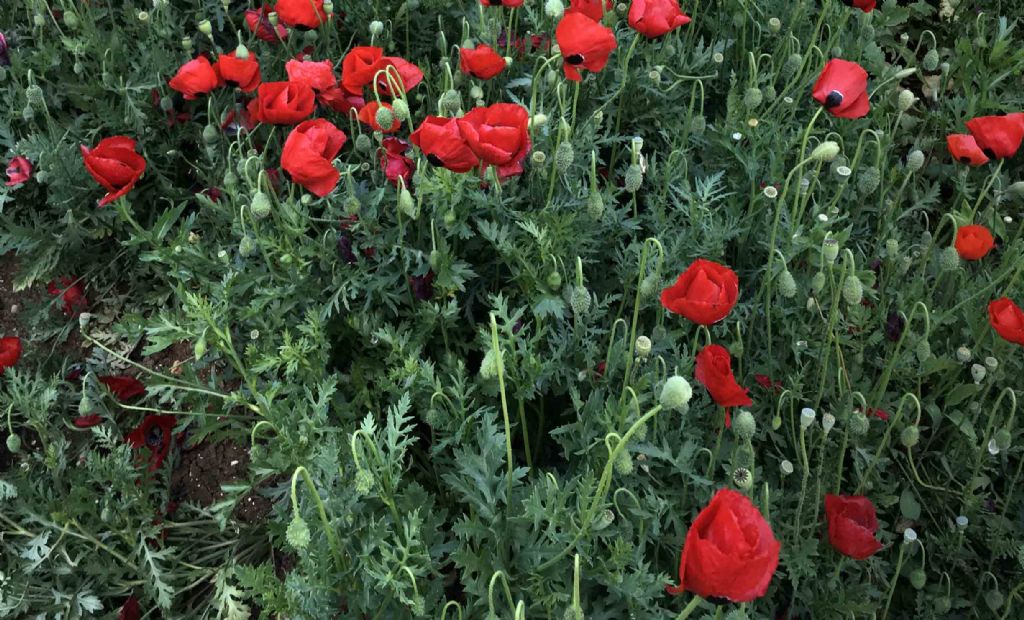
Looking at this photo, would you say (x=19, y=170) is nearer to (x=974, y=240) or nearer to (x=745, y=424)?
(x=745, y=424)

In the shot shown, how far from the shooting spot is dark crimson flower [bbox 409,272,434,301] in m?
2.03

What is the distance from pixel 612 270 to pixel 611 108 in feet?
2.08

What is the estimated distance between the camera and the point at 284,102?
1.96 meters

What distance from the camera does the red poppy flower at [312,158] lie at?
1820 mm

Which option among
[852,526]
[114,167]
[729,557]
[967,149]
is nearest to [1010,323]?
[852,526]

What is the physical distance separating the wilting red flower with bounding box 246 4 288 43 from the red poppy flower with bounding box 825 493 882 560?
198 cm

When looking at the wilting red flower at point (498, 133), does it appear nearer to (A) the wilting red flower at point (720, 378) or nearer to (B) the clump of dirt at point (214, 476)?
(A) the wilting red flower at point (720, 378)

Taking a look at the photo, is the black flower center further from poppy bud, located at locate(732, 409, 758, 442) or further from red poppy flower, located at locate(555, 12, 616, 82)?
poppy bud, located at locate(732, 409, 758, 442)

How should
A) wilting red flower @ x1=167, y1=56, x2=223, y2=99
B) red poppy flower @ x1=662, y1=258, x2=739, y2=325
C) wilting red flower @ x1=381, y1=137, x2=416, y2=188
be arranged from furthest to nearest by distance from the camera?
1. wilting red flower @ x1=167, y1=56, x2=223, y2=99
2. wilting red flower @ x1=381, y1=137, x2=416, y2=188
3. red poppy flower @ x1=662, y1=258, x2=739, y2=325

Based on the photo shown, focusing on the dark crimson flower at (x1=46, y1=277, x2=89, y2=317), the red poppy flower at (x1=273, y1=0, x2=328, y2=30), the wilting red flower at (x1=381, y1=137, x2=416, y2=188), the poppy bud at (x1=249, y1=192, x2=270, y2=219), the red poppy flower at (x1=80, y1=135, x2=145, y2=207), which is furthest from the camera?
the dark crimson flower at (x1=46, y1=277, x2=89, y2=317)

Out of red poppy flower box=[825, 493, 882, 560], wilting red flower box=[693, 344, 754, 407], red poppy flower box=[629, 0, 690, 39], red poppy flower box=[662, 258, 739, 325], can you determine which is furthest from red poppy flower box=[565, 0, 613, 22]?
red poppy flower box=[825, 493, 882, 560]

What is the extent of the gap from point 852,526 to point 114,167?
173cm

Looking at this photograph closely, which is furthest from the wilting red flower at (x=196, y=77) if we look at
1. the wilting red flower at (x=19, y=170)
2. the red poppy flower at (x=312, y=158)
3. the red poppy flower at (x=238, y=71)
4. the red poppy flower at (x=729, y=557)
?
the red poppy flower at (x=729, y=557)

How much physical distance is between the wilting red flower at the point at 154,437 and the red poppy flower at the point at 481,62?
1192 millimetres
